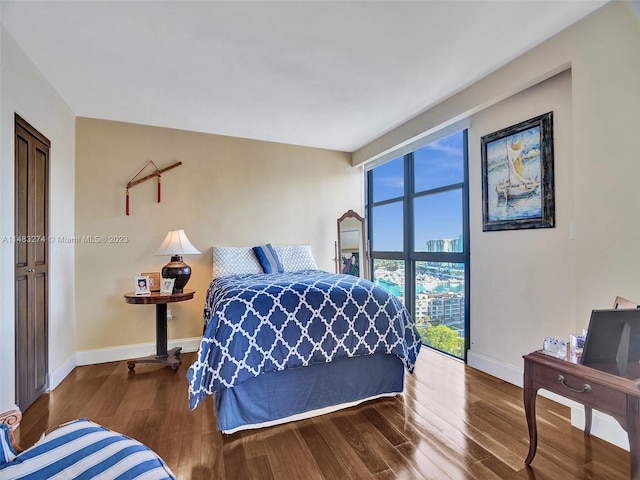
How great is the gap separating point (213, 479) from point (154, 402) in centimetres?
109

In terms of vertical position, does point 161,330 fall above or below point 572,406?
above

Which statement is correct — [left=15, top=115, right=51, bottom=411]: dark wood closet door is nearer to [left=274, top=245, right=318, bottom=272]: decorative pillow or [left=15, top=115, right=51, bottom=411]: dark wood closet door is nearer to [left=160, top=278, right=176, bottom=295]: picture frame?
[left=160, top=278, right=176, bottom=295]: picture frame

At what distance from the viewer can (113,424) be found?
6.70ft

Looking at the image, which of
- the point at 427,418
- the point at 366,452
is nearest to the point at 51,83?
the point at 366,452

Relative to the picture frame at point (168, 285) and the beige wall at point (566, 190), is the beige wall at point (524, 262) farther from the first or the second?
the picture frame at point (168, 285)

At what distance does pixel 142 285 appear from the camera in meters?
3.10

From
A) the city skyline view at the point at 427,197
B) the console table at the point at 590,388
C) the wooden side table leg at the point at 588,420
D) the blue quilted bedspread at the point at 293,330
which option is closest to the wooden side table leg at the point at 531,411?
the console table at the point at 590,388

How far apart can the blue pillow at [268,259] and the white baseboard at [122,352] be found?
1207 mm

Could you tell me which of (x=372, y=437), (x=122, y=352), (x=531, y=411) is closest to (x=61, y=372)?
(x=122, y=352)

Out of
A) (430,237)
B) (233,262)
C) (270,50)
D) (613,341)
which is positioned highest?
(270,50)

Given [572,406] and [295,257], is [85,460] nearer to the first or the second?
[572,406]

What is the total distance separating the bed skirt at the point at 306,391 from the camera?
191 cm

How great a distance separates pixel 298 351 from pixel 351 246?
2593 mm

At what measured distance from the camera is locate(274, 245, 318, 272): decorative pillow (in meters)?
3.73
